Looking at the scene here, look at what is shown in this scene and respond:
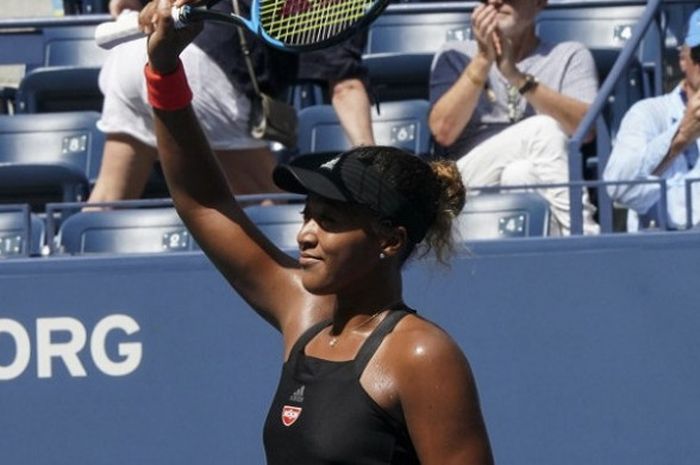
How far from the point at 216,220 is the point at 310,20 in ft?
1.32

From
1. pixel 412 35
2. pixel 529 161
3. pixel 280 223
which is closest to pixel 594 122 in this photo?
pixel 529 161

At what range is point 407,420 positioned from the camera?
2.88m

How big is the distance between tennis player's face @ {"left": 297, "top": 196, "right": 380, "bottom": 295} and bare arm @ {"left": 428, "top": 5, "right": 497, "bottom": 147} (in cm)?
292

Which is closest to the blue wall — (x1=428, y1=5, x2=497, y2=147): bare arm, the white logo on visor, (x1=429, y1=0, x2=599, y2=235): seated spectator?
A: (x1=429, y1=0, x2=599, y2=235): seated spectator

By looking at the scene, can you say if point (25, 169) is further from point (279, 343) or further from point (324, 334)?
point (324, 334)

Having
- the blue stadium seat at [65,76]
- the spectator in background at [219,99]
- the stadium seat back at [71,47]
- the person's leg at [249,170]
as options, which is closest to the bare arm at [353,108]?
the spectator in background at [219,99]

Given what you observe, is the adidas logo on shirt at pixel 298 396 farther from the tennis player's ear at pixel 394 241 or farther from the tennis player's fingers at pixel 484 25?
the tennis player's fingers at pixel 484 25

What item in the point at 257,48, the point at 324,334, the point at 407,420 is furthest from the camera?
the point at 257,48

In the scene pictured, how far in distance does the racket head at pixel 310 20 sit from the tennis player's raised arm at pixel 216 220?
198 mm

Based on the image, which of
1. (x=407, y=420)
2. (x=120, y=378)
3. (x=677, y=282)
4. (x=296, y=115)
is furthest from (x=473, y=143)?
(x=407, y=420)

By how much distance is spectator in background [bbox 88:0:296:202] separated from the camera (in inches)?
230

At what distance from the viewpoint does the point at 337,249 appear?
3.03 metres

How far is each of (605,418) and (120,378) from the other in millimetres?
1339

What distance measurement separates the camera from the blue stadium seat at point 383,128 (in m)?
6.27
